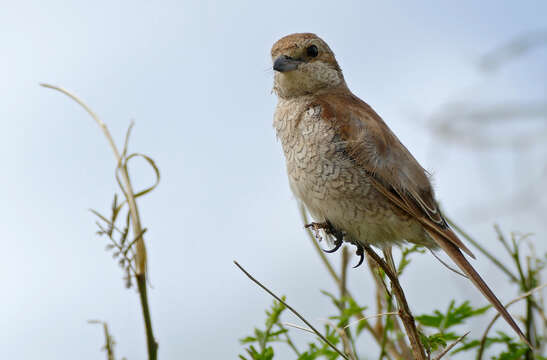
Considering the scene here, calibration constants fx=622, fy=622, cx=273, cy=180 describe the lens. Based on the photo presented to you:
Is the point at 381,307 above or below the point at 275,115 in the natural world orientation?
below

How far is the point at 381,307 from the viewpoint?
254cm

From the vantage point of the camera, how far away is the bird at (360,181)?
256cm

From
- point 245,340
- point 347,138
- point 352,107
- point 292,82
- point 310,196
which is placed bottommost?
point 245,340

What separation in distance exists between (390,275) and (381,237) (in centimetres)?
80

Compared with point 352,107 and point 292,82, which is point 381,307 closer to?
point 352,107

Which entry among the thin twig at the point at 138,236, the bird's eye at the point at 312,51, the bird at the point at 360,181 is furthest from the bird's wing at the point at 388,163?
the thin twig at the point at 138,236

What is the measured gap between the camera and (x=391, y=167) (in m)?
2.64

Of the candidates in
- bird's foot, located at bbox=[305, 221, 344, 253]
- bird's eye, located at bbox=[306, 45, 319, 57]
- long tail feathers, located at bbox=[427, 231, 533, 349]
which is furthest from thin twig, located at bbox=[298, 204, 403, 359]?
bird's eye, located at bbox=[306, 45, 319, 57]

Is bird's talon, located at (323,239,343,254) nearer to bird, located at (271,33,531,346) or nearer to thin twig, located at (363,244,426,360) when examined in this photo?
bird, located at (271,33,531,346)

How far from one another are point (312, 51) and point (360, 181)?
2.95 ft

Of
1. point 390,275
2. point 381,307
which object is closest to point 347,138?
point 381,307

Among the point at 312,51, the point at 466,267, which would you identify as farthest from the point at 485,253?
the point at 312,51

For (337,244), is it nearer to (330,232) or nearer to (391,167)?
(330,232)

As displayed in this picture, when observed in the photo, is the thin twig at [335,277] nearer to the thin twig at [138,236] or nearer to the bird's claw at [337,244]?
the bird's claw at [337,244]
